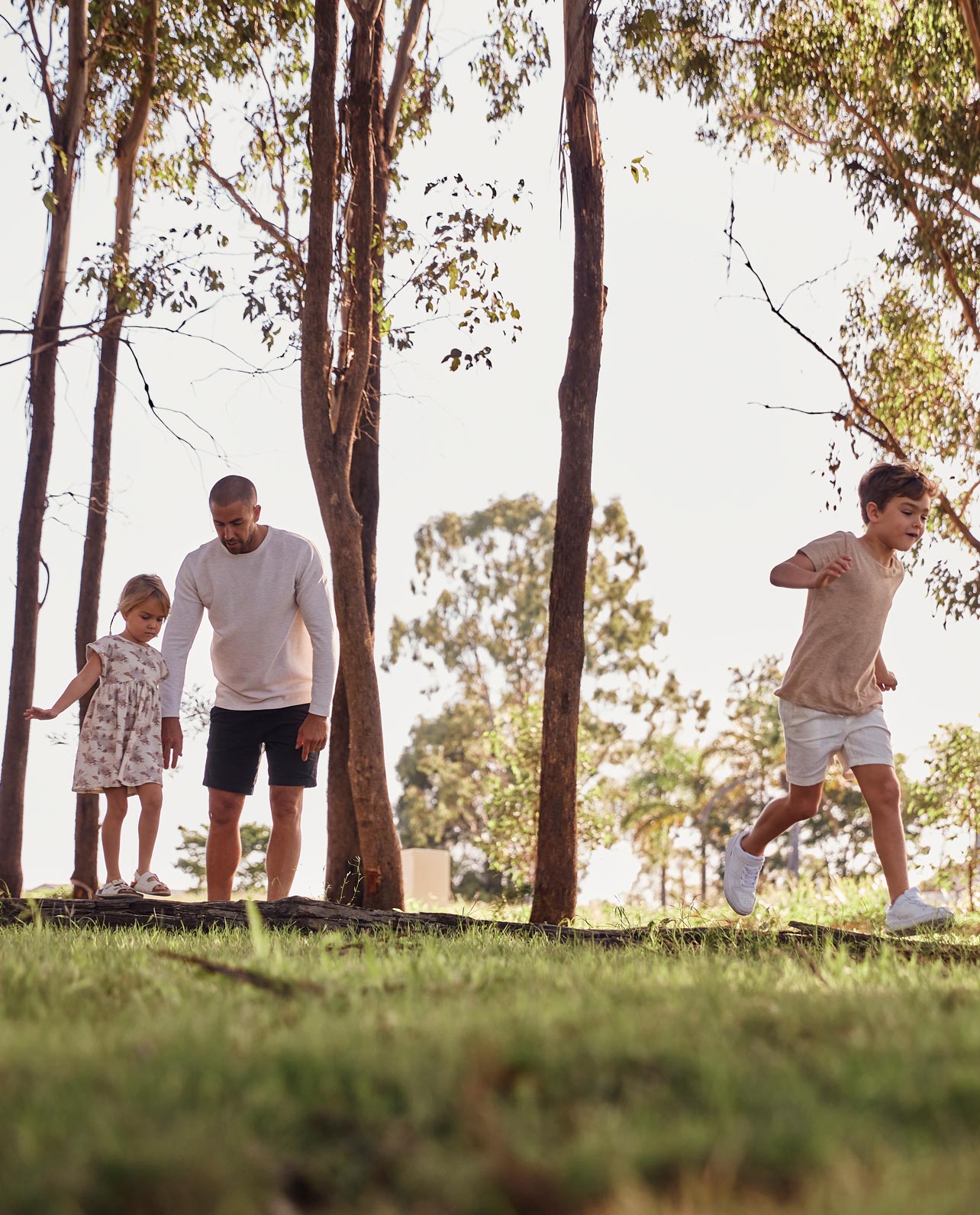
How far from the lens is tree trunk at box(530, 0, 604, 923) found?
25.1 feet

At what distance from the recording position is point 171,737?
6.29 meters

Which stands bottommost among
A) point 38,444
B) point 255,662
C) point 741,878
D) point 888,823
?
point 741,878

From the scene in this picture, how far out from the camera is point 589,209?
8.27 meters

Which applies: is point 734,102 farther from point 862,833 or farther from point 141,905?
point 862,833

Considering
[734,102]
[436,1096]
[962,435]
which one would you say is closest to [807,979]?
[436,1096]

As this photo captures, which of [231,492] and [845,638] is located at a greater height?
[231,492]

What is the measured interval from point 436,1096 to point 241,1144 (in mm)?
293

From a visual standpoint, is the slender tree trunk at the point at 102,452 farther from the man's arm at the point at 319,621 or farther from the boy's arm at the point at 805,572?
the boy's arm at the point at 805,572

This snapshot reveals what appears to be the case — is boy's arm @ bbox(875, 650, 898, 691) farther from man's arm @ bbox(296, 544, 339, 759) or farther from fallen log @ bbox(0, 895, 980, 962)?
man's arm @ bbox(296, 544, 339, 759)

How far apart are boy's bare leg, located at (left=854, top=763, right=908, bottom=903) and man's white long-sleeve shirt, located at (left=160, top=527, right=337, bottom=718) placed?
9.16 feet

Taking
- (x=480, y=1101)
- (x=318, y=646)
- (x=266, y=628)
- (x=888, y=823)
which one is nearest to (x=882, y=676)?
(x=888, y=823)

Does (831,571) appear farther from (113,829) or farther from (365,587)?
(113,829)

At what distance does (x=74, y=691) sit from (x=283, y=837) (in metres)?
2.51

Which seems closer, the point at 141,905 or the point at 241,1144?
the point at 241,1144
